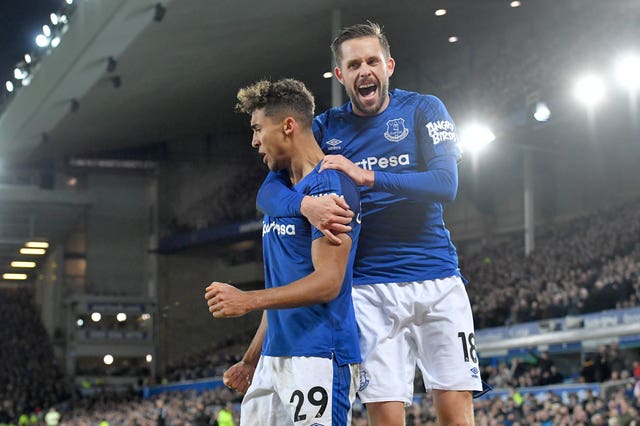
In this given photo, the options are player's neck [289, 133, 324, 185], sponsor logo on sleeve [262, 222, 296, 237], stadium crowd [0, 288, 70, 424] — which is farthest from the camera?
stadium crowd [0, 288, 70, 424]

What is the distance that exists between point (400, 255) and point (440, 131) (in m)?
0.65

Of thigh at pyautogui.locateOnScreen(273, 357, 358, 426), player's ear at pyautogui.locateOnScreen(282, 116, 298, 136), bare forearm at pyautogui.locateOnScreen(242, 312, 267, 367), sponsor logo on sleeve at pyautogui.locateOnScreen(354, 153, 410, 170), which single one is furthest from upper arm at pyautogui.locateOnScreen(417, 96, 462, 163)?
thigh at pyautogui.locateOnScreen(273, 357, 358, 426)

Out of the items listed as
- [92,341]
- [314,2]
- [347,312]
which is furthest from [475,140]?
[92,341]

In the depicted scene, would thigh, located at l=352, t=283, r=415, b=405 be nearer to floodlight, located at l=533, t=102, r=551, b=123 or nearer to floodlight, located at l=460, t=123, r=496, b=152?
floodlight, located at l=533, t=102, r=551, b=123

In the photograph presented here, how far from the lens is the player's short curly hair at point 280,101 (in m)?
4.26

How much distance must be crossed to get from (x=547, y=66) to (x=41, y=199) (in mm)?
25078

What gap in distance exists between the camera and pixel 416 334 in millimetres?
5012

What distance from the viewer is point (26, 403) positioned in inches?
1603

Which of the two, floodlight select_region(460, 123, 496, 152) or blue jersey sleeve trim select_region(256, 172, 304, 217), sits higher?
floodlight select_region(460, 123, 496, 152)

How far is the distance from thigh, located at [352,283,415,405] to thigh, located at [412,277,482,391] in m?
0.09

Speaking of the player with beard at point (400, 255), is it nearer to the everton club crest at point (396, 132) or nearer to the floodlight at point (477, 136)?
the everton club crest at point (396, 132)

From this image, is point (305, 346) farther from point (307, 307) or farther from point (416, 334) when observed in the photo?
point (416, 334)

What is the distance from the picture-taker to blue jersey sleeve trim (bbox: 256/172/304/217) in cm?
423

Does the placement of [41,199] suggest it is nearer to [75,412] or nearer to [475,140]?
[75,412]
